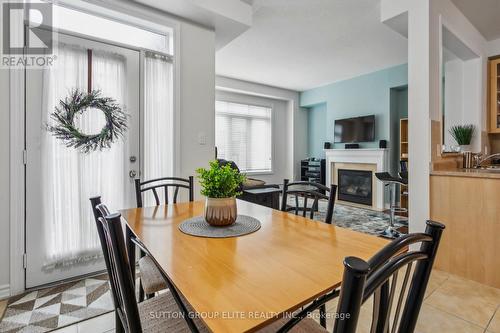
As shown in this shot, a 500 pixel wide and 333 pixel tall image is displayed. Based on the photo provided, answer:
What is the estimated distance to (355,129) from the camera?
5.61 meters

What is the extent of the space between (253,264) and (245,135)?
5.95 metres

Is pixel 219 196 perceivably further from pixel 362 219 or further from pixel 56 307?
pixel 362 219

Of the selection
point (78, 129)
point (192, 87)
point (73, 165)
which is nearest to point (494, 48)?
point (192, 87)

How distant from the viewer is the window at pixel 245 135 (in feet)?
20.6

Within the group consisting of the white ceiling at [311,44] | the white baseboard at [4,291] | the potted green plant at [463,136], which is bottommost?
the white baseboard at [4,291]

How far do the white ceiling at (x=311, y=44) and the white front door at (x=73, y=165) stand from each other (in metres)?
1.77

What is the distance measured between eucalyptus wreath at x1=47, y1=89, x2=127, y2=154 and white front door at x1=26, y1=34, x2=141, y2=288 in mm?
39

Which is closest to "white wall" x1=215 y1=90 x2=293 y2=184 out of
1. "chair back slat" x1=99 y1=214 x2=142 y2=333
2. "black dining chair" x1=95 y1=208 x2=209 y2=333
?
"black dining chair" x1=95 y1=208 x2=209 y2=333

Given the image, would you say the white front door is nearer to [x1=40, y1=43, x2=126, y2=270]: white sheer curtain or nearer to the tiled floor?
[x1=40, y1=43, x2=126, y2=270]: white sheer curtain

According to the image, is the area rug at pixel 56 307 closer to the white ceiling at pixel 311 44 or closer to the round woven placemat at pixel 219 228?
the round woven placemat at pixel 219 228

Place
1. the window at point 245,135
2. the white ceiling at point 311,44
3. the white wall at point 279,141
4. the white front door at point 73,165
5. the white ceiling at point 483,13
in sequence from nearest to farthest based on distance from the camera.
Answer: the white front door at point 73,165 → the white ceiling at point 483,13 → the white ceiling at point 311,44 → the window at point 245,135 → the white wall at point 279,141

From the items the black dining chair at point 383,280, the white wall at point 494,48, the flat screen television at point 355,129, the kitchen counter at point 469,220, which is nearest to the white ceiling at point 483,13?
the white wall at point 494,48

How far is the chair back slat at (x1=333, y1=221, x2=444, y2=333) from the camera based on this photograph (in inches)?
16.6

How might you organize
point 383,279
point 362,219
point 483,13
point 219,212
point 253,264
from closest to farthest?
point 383,279
point 253,264
point 219,212
point 483,13
point 362,219
